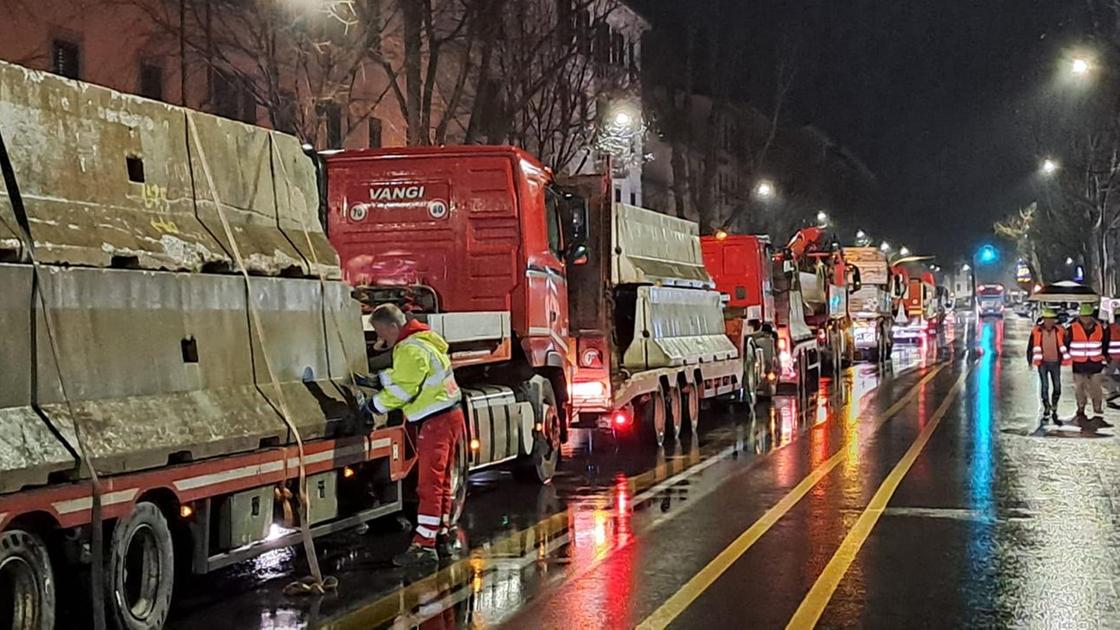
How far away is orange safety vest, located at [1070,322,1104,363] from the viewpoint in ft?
63.6

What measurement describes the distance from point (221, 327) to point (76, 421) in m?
1.57

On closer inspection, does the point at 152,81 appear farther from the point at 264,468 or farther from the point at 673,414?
the point at 264,468

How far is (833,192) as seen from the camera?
8694 centimetres

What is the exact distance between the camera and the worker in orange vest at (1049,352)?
19953 mm

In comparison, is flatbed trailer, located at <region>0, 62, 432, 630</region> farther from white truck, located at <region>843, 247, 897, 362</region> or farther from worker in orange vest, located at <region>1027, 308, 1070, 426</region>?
white truck, located at <region>843, 247, 897, 362</region>

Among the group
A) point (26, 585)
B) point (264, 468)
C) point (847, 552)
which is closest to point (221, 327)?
point (264, 468)

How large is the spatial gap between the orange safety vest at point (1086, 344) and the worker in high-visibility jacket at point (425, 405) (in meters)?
12.7

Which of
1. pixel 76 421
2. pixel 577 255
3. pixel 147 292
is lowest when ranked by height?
pixel 76 421

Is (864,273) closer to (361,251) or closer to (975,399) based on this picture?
(975,399)

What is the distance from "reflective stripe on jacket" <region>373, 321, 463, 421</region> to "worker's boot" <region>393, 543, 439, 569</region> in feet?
3.09

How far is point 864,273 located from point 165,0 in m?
24.2

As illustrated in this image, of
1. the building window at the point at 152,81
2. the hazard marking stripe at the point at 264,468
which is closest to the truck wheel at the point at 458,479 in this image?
the hazard marking stripe at the point at 264,468

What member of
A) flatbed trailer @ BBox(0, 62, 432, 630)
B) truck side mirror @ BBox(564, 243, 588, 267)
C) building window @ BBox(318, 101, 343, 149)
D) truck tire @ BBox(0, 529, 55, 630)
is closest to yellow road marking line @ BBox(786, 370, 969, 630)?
flatbed trailer @ BBox(0, 62, 432, 630)

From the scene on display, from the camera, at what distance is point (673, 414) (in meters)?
18.5
